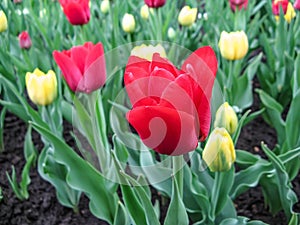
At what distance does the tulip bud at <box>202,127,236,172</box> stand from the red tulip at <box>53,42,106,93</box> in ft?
0.90

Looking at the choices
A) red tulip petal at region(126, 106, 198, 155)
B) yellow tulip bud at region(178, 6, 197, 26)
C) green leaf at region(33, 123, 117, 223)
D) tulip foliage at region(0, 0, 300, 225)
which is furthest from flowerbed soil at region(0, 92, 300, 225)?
red tulip petal at region(126, 106, 198, 155)

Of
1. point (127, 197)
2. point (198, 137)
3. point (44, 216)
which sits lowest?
point (44, 216)

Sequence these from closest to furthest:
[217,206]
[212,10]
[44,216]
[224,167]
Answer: [224,167] → [217,206] → [44,216] → [212,10]

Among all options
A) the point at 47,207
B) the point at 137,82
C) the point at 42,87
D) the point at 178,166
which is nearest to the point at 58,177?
the point at 47,207

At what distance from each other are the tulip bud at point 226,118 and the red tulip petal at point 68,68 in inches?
11.0

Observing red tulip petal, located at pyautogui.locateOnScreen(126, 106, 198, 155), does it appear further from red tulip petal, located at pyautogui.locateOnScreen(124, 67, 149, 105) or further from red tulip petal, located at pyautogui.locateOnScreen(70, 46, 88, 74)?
red tulip petal, located at pyautogui.locateOnScreen(70, 46, 88, 74)

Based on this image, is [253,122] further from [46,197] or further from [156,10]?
[46,197]

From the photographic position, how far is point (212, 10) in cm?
203

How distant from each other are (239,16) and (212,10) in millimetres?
248

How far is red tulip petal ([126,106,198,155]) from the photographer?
0.64 meters

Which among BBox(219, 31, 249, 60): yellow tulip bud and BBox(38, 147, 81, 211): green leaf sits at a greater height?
BBox(219, 31, 249, 60): yellow tulip bud

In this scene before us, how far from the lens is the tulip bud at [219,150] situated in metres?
0.89

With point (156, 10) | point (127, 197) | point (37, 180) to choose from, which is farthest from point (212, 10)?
point (127, 197)

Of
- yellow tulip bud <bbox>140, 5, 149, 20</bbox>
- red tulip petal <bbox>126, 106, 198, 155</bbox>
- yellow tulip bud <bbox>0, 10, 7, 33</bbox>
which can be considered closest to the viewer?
red tulip petal <bbox>126, 106, 198, 155</bbox>
